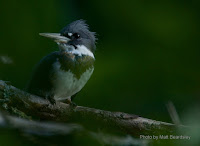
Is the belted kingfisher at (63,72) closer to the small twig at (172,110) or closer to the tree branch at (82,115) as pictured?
the tree branch at (82,115)

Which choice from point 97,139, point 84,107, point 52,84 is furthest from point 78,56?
point 97,139

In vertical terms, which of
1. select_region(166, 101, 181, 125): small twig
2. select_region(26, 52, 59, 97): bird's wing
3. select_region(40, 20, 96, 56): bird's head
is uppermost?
select_region(40, 20, 96, 56): bird's head

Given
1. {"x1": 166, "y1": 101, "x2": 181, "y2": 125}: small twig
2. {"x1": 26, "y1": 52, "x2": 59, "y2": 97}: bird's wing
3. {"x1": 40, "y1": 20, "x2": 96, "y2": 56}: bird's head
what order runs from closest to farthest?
1. {"x1": 166, "y1": 101, "x2": 181, "y2": 125}: small twig
2. {"x1": 26, "y1": 52, "x2": 59, "y2": 97}: bird's wing
3. {"x1": 40, "y1": 20, "x2": 96, "y2": 56}: bird's head

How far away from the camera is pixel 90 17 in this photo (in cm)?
36

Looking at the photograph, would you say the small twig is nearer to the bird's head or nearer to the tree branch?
the tree branch

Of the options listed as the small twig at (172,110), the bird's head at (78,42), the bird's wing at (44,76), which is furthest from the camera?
the bird's head at (78,42)

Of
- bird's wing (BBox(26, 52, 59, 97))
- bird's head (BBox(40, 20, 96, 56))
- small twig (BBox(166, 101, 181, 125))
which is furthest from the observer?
bird's head (BBox(40, 20, 96, 56))

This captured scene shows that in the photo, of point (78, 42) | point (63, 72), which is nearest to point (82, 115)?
point (63, 72)

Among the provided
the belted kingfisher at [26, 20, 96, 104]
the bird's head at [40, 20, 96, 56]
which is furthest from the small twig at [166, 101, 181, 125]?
the bird's head at [40, 20, 96, 56]

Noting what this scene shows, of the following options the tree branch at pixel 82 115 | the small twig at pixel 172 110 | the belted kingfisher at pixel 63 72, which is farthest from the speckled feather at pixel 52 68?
the small twig at pixel 172 110

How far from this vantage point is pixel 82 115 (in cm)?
34

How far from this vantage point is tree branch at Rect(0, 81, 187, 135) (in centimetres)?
37

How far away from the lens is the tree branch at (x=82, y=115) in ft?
1.21

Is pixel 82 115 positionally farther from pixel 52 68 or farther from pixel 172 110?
pixel 52 68
